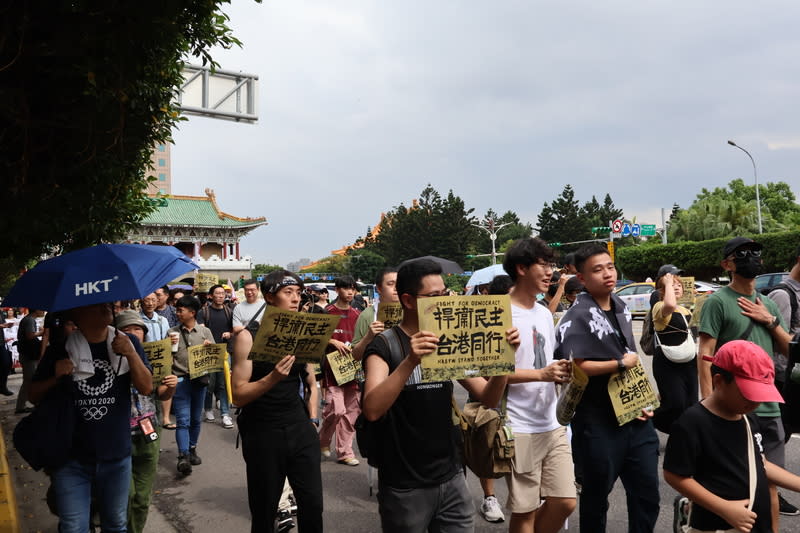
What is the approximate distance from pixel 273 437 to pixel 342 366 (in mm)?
2099

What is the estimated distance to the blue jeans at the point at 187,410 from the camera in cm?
627

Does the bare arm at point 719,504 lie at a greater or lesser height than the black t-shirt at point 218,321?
lesser

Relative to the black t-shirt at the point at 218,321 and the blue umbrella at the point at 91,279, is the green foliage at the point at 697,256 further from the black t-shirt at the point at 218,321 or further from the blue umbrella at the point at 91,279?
the blue umbrella at the point at 91,279

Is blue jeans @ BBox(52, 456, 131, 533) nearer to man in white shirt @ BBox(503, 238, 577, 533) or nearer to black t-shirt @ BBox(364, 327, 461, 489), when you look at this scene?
black t-shirt @ BBox(364, 327, 461, 489)

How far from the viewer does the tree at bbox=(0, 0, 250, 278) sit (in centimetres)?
372

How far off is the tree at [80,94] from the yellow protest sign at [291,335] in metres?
1.80

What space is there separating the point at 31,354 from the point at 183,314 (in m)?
3.99

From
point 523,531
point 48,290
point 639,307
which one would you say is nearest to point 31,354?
point 48,290

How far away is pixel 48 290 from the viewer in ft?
10.5

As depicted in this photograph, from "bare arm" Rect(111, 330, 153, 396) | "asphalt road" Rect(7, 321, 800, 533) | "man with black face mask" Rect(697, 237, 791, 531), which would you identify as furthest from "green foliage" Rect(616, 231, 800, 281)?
"bare arm" Rect(111, 330, 153, 396)

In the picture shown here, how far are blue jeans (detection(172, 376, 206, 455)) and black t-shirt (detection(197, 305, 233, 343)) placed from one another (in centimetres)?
215

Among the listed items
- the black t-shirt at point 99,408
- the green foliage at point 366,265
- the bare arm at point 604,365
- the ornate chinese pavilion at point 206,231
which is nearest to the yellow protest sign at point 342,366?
the black t-shirt at point 99,408

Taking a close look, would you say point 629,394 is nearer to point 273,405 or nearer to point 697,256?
point 273,405

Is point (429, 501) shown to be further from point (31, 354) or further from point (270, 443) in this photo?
point (31, 354)
